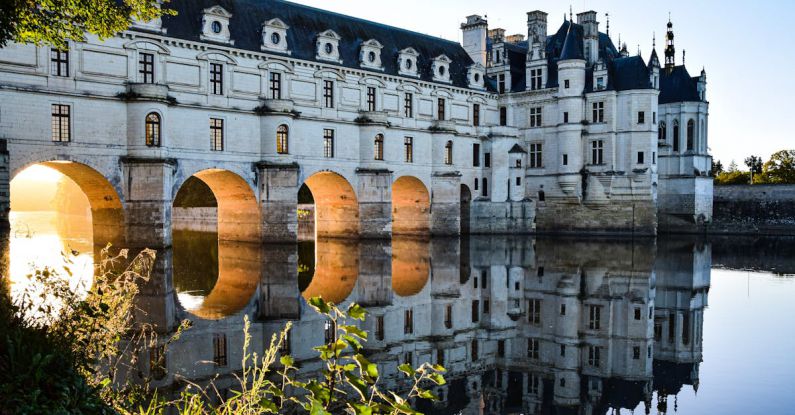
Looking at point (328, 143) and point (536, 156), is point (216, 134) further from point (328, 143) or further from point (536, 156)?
point (536, 156)

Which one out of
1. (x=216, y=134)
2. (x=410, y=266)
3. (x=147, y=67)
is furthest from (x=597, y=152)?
(x=147, y=67)

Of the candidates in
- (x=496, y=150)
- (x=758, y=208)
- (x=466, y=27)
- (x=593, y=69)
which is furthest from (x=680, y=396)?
(x=758, y=208)

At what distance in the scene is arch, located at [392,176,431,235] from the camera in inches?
1467

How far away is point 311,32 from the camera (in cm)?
3325

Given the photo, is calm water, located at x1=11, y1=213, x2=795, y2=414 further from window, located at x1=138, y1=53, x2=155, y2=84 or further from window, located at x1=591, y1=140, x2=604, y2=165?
window, located at x1=591, y1=140, x2=604, y2=165

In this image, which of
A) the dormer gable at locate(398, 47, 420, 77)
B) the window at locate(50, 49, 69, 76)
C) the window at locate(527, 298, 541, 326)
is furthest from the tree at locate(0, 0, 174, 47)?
the dormer gable at locate(398, 47, 420, 77)

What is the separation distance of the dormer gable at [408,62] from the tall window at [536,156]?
10843mm

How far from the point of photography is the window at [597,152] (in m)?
41.4

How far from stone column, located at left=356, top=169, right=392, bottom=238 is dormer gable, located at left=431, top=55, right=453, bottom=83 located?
28.0 ft

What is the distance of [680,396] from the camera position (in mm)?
9500

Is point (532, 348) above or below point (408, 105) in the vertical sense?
below

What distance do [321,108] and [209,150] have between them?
6.42 m

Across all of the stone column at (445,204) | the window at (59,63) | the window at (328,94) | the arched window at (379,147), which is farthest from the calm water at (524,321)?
the stone column at (445,204)

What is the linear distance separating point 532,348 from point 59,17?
981 cm
